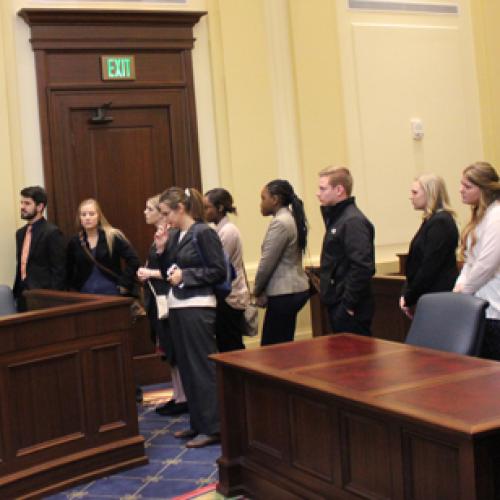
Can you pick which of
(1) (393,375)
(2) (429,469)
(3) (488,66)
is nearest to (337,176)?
(1) (393,375)

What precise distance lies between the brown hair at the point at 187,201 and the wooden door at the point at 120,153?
7.30ft

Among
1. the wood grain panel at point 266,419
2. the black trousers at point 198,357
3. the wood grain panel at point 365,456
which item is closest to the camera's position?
the wood grain panel at point 365,456

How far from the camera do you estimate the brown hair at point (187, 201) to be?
4.66m

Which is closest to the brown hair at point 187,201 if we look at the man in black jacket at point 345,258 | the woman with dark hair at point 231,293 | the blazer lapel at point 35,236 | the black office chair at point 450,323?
the woman with dark hair at point 231,293

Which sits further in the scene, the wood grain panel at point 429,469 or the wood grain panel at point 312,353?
the wood grain panel at point 312,353

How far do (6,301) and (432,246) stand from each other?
296cm

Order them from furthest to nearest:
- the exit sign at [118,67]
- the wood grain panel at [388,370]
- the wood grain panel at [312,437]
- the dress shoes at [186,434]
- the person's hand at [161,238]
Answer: the exit sign at [118,67], the person's hand at [161,238], the dress shoes at [186,434], the wood grain panel at [312,437], the wood grain panel at [388,370]

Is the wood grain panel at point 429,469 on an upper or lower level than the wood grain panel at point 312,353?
lower

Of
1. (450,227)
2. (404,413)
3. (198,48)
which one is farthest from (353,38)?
(404,413)

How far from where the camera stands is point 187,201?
15.4ft

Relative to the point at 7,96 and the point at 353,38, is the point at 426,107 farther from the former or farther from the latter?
the point at 7,96

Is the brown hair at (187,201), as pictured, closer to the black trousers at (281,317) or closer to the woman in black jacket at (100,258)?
the black trousers at (281,317)

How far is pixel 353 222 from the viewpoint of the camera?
4453mm

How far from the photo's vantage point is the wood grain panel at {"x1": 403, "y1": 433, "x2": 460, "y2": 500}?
101 inches
